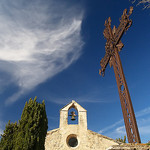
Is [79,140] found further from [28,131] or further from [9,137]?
[9,137]

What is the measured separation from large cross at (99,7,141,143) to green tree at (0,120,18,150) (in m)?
7.06

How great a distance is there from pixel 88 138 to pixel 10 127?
281 inches

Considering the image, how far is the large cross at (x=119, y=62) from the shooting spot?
7.83 metres

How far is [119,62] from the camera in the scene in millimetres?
9906

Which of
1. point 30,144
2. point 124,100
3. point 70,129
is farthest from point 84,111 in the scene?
point 30,144

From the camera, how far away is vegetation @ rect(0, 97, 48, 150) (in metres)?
7.20

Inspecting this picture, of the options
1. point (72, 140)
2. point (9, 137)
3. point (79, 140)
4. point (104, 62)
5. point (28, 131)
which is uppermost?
point (104, 62)

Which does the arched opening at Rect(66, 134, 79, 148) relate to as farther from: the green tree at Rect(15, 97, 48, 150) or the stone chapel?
the green tree at Rect(15, 97, 48, 150)

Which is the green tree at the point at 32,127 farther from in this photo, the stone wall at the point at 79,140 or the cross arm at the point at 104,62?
the cross arm at the point at 104,62

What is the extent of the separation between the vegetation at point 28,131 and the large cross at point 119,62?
17.4ft

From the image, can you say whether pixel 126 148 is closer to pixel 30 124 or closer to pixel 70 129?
pixel 30 124

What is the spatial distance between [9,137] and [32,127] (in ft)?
6.49

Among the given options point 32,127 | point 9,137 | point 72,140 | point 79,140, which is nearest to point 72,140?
point 72,140

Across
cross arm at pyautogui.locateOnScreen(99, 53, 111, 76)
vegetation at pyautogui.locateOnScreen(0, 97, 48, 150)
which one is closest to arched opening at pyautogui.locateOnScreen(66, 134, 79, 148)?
vegetation at pyautogui.locateOnScreen(0, 97, 48, 150)
